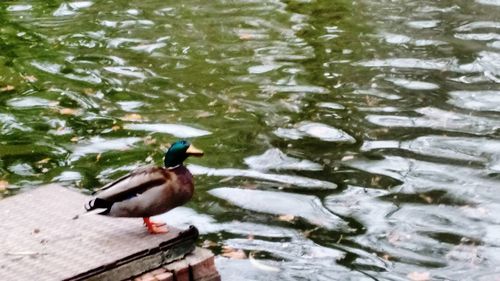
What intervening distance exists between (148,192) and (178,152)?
0.26 metres

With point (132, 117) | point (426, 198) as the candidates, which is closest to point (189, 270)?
point (426, 198)

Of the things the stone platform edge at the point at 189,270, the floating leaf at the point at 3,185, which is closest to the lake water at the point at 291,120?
the floating leaf at the point at 3,185

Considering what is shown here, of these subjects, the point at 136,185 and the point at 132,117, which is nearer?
the point at 136,185

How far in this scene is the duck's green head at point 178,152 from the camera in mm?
4547

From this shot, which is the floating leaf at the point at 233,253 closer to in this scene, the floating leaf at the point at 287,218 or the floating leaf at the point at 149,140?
the floating leaf at the point at 287,218

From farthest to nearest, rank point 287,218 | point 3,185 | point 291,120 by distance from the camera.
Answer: point 291,120
point 3,185
point 287,218

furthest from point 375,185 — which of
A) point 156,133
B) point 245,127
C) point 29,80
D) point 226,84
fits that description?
point 29,80

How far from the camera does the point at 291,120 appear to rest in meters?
7.50

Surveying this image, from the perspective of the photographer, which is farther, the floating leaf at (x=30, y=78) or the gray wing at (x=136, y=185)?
the floating leaf at (x=30, y=78)

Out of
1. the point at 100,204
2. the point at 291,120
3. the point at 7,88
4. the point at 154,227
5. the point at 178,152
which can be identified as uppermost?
the point at 178,152

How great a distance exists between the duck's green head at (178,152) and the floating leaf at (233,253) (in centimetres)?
93

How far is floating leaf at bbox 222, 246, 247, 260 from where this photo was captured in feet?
17.3

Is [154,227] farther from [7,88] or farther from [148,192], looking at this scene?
[7,88]

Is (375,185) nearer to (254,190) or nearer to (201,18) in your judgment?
(254,190)
